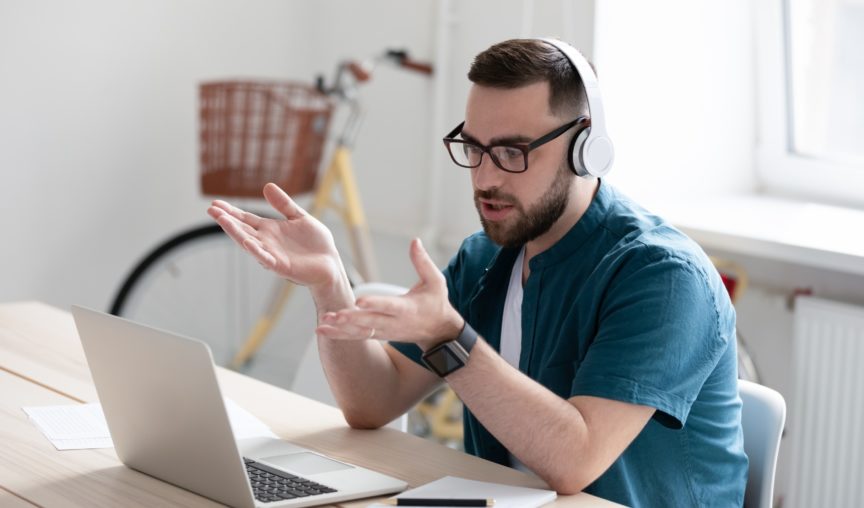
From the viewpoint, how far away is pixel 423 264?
1319 mm

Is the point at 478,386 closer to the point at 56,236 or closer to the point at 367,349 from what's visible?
the point at 367,349

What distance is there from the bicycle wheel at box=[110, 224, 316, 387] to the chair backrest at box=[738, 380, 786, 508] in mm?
1832

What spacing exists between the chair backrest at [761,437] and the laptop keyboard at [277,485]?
2.01 feet

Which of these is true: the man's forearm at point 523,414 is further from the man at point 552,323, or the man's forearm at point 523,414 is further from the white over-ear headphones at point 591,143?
the white over-ear headphones at point 591,143

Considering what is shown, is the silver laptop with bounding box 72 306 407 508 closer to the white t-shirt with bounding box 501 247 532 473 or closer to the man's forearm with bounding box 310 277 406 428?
the man's forearm with bounding box 310 277 406 428

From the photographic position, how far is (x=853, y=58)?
2734mm

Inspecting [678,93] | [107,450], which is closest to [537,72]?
[107,450]

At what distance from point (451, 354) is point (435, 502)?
172mm

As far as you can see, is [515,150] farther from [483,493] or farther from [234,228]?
[483,493]

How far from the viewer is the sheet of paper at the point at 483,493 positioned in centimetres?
130

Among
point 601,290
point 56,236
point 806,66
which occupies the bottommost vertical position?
point 56,236

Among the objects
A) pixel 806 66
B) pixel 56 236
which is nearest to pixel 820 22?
pixel 806 66

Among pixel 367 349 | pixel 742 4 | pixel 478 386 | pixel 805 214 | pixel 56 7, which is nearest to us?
pixel 478 386

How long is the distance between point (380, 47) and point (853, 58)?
133cm
